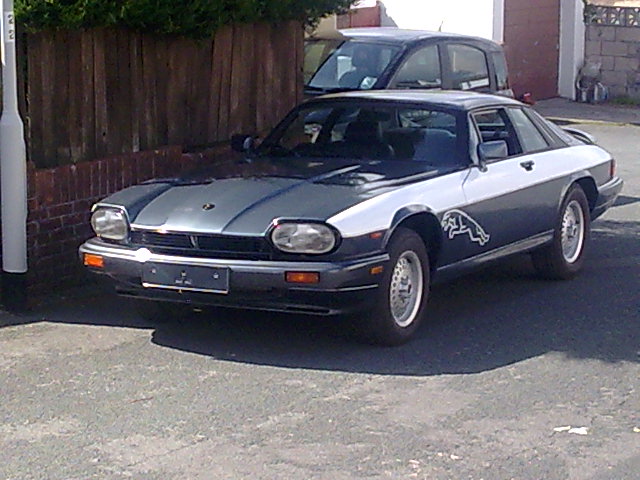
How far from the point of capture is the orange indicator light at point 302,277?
22.3 ft

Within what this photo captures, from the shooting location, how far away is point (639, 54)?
2308cm

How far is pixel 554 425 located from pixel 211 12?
4294mm

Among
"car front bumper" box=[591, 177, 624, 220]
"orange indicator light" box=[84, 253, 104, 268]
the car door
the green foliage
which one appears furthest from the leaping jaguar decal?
the green foliage

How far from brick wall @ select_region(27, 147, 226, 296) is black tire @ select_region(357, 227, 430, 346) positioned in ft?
7.76

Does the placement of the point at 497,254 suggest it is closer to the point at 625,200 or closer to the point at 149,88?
the point at 149,88

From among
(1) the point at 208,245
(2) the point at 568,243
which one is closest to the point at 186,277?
(1) the point at 208,245

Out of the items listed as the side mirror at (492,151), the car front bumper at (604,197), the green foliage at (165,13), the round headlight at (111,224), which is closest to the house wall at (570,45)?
the green foliage at (165,13)

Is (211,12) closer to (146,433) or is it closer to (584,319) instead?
(584,319)

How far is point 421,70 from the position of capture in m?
12.2

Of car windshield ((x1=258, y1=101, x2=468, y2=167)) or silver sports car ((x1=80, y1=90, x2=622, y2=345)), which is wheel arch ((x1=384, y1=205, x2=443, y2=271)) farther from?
car windshield ((x1=258, y1=101, x2=468, y2=167))

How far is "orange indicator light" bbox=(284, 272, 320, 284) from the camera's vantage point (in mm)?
6809

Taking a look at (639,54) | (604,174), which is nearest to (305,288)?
(604,174)

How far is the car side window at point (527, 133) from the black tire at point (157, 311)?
2.68 meters

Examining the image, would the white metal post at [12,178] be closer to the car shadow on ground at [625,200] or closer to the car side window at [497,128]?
the car side window at [497,128]
